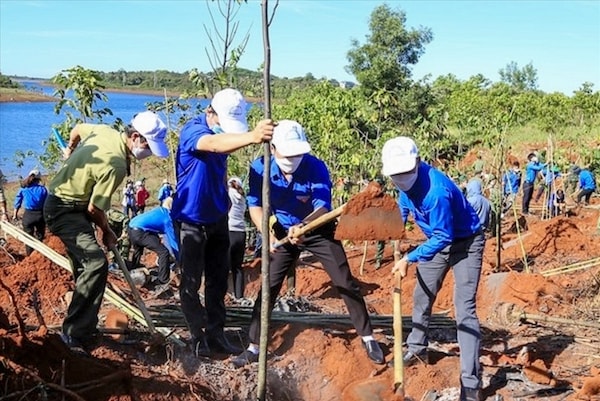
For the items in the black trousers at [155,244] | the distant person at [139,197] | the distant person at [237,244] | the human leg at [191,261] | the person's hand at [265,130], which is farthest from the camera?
the distant person at [139,197]

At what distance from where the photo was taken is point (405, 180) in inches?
164

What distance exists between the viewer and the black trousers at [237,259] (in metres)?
7.64

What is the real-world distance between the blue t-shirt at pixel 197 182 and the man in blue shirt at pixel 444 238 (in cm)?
110

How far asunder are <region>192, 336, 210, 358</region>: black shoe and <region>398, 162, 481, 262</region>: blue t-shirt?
1530 mm

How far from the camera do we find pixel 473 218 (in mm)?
4391

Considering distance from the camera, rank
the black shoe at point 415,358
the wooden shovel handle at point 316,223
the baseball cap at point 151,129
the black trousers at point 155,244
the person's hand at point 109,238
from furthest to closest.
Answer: the black trousers at point 155,244 → the black shoe at point 415,358 → the person's hand at point 109,238 → the baseball cap at point 151,129 → the wooden shovel handle at point 316,223

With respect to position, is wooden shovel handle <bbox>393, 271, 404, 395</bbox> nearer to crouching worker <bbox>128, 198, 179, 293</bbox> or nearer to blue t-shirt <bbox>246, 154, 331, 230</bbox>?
blue t-shirt <bbox>246, 154, 331, 230</bbox>

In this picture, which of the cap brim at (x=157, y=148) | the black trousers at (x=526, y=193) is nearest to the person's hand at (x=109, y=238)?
the cap brim at (x=157, y=148)

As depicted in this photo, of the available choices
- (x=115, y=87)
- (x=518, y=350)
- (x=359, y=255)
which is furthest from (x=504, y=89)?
(x=115, y=87)

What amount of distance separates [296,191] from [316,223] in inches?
22.9

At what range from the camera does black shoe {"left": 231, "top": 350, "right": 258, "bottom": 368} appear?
178 inches

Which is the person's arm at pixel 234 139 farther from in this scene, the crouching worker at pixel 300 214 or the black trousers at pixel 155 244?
the black trousers at pixel 155 244

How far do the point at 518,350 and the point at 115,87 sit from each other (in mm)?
96213

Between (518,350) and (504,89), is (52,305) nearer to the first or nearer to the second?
(518,350)
